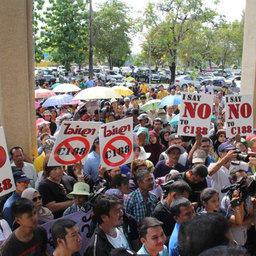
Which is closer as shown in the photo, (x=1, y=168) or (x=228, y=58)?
(x=1, y=168)

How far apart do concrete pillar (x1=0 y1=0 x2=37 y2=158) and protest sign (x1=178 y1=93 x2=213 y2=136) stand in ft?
9.37

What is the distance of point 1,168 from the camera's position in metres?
5.10

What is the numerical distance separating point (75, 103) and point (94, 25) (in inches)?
1429

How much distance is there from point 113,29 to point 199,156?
4502cm

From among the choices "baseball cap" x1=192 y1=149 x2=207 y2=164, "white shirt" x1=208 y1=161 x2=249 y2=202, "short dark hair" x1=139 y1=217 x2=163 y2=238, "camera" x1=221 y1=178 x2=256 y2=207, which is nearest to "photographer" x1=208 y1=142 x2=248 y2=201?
"white shirt" x1=208 y1=161 x2=249 y2=202

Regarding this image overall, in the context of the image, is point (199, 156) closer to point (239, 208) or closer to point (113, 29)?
point (239, 208)

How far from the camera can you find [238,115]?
7.88m

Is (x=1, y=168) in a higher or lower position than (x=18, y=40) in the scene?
lower

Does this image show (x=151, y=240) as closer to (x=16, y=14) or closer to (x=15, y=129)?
(x=15, y=129)

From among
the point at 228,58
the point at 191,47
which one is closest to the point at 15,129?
the point at 191,47

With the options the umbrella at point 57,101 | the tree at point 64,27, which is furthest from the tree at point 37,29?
the umbrella at point 57,101

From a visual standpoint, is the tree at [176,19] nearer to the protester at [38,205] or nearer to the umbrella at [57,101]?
the umbrella at [57,101]

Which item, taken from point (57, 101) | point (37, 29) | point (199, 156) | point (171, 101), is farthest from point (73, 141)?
point (37, 29)

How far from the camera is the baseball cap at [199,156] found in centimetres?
679
